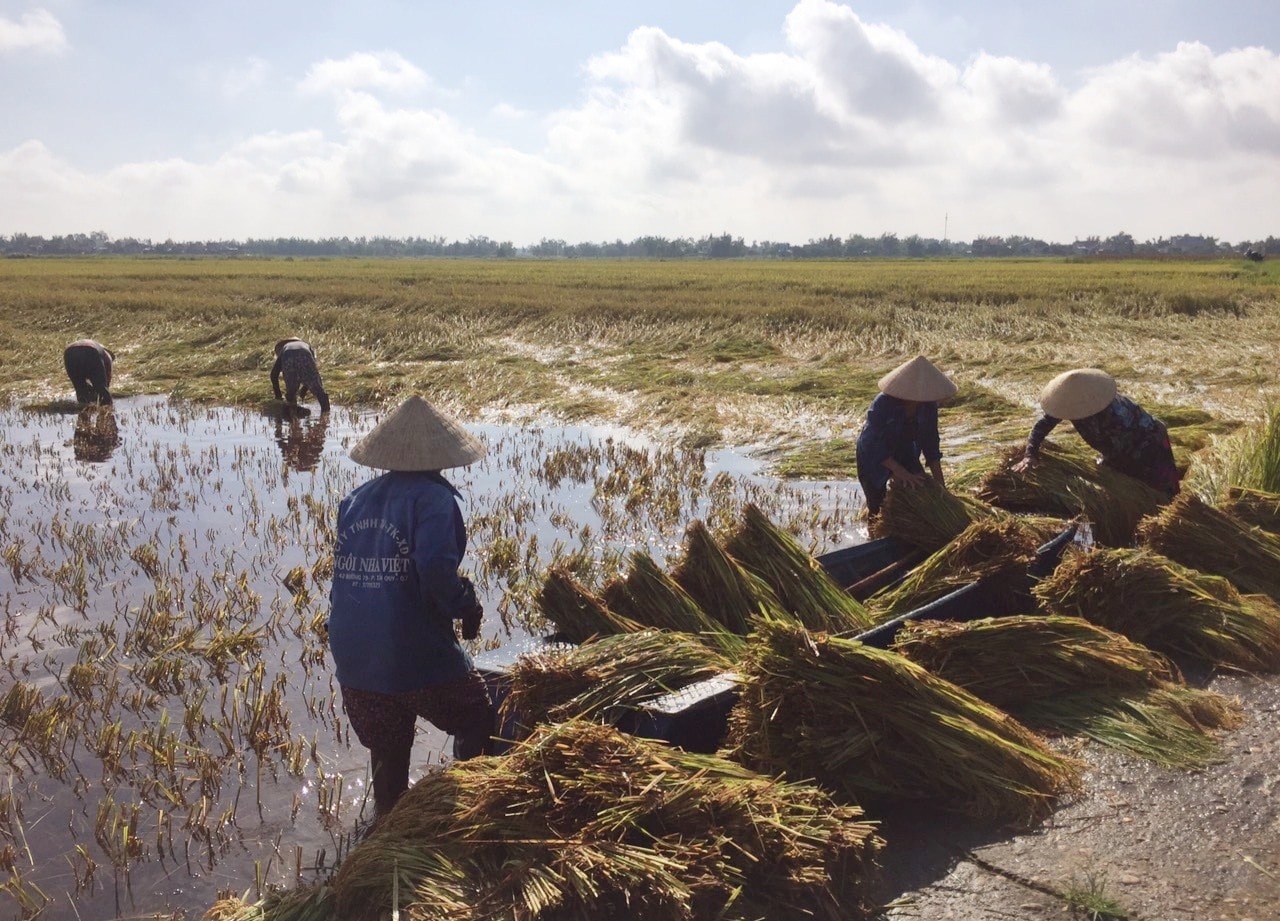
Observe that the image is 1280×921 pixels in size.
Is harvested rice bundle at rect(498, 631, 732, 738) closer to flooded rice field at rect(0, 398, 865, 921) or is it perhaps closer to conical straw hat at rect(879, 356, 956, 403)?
flooded rice field at rect(0, 398, 865, 921)

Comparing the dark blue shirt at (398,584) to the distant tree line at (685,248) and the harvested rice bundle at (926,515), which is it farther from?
the distant tree line at (685,248)

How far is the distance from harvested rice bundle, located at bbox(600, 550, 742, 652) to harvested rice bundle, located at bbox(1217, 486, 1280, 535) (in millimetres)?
3170

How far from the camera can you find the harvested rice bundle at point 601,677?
10.7 ft

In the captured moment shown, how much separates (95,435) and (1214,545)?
35.1ft

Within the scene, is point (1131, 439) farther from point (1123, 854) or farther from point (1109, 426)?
point (1123, 854)

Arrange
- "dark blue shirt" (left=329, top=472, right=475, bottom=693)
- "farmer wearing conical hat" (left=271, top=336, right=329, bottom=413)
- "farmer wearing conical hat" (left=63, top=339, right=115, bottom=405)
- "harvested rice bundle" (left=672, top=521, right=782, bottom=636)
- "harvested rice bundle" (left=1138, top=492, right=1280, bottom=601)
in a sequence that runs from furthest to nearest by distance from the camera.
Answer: "farmer wearing conical hat" (left=63, top=339, right=115, bottom=405), "farmer wearing conical hat" (left=271, top=336, right=329, bottom=413), "harvested rice bundle" (left=1138, top=492, right=1280, bottom=601), "harvested rice bundle" (left=672, top=521, right=782, bottom=636), "dark blue shirt" (left=329, top=472, right=475, bottom=693)

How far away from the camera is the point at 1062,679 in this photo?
3.86 meters

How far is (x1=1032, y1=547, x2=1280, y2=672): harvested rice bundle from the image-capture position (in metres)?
4.45

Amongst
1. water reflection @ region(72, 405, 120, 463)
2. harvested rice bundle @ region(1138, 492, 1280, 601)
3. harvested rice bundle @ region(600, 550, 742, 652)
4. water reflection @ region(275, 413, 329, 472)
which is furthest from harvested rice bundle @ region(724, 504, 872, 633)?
water reflection @ region(72, 405, 120, 463)

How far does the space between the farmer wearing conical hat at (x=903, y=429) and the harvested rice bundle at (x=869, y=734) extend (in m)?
2.30

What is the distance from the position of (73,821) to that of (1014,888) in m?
3.13

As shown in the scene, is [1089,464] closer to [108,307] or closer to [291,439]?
[291,439]

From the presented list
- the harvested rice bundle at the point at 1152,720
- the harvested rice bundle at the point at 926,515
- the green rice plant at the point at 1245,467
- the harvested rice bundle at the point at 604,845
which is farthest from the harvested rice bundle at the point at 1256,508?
the harvested rice bundle at the point at 604,845

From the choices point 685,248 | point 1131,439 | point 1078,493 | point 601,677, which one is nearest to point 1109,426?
point 1131,439
